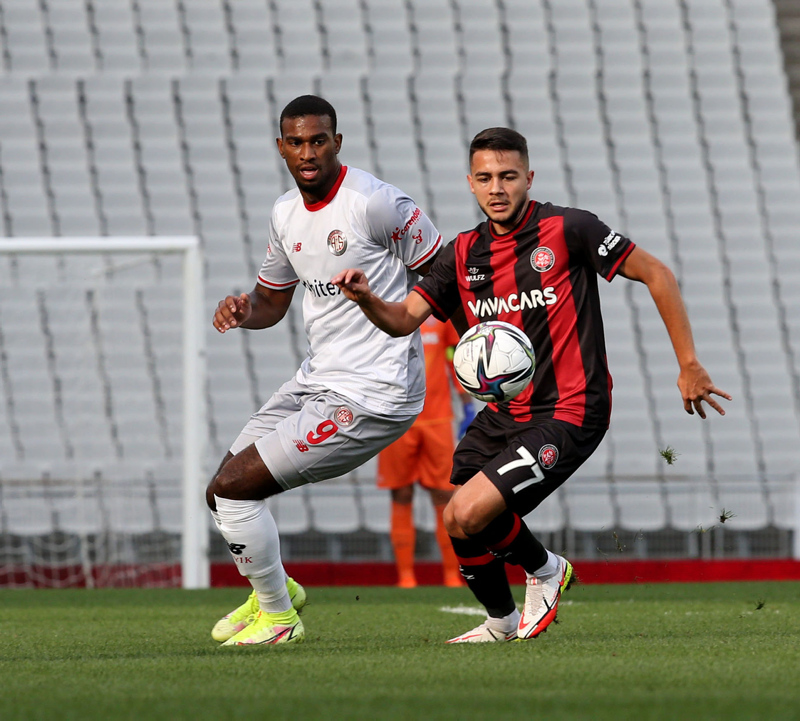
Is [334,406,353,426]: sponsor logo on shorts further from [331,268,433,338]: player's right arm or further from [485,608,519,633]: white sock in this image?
[485,608,519,633]: white sock

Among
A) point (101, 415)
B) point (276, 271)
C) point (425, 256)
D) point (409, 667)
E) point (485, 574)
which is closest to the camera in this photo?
point (409, 667)

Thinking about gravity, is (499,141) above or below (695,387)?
above

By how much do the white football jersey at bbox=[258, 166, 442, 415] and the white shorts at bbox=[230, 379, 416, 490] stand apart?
0.06 m

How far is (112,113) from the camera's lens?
14.5 m

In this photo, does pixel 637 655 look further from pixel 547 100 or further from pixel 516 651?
pixel 547 100

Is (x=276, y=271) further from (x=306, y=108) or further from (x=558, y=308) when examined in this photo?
(x=558, y=308)

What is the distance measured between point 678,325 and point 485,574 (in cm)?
116

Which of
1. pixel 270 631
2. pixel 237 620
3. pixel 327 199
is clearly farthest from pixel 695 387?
pixel 237 620

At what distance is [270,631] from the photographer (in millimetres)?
4723

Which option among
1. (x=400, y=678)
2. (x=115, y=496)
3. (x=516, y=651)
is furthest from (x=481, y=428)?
(x=115, y=496)

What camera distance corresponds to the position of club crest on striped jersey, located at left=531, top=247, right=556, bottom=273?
442cm

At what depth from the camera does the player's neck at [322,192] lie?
4.77 metres

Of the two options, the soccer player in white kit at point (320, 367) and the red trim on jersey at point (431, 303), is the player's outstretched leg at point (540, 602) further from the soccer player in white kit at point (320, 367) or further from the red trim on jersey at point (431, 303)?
the red trim on jersey at point (431, 303)

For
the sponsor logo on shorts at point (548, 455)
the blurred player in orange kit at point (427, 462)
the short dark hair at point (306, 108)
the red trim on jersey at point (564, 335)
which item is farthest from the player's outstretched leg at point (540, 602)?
the blurred player in orange kit at point (427, 462)
